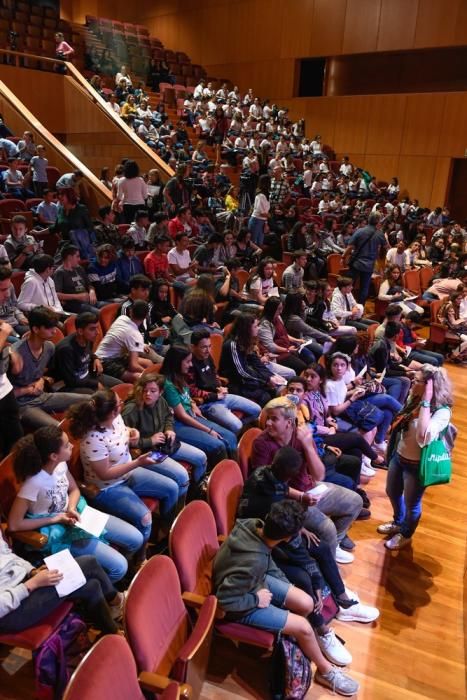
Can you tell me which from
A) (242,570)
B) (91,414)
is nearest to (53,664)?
(242,570)

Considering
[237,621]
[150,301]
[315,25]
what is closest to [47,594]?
[237,621]

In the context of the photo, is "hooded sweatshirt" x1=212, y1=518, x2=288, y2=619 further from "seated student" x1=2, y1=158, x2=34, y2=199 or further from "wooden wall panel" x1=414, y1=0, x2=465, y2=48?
"wooden wall panel" x1=414, y1=0, x2=465, y2=48

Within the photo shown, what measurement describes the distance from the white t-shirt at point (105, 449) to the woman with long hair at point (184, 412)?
0.62 meters

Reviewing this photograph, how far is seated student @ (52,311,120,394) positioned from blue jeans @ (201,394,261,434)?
2.38ft

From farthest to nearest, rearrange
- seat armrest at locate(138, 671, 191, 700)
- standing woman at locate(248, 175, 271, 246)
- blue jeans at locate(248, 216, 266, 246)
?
blue jeans at locate(248, 216, 266, 246) < standing woman at locate(248, 175, 271, 246) < seat armrest at locate(138, 671, 191, 700)

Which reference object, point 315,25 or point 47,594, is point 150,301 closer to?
point 47,594

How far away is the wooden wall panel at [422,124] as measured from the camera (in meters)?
13.0

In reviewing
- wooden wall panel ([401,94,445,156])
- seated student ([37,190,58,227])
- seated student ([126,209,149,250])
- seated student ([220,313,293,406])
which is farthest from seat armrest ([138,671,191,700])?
wooden wall panel ([401,94,445,156])

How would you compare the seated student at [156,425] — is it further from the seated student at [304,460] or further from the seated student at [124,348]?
the seated student at [124,348]

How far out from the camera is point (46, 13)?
1209 centimetres

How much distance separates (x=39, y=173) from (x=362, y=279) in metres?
4.30

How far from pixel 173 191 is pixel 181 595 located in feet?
19.0

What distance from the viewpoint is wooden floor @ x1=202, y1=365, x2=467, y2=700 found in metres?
2.34

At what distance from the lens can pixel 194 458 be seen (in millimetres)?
3104
